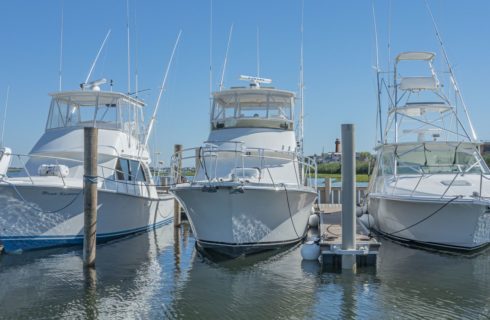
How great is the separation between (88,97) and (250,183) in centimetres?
767

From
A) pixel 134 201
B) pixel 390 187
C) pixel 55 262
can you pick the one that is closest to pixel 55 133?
pixel 134 201

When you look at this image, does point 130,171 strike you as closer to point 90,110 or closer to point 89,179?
point 90,110

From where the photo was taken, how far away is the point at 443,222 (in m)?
11.7

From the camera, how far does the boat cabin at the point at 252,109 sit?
14.6 metres

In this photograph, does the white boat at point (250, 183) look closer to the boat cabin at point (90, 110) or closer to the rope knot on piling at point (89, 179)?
the rope knot on piling at point (89, 179)

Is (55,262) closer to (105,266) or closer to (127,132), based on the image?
(105,266)

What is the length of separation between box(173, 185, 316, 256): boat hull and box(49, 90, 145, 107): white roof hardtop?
5538 millimetres

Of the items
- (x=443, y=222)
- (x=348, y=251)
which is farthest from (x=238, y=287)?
(x=443, y=222)

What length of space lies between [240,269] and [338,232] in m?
3.01

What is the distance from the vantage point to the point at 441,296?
8.52 metres

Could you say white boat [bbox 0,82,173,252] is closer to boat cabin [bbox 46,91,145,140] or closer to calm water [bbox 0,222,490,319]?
boat cabin [bbox 46,91,145,140]

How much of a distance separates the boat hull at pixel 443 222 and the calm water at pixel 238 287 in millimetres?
395

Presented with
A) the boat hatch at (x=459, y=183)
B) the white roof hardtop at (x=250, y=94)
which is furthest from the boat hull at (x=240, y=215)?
the white roof hardtop at (x=250, y=94)

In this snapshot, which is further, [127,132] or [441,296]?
[127,132]
